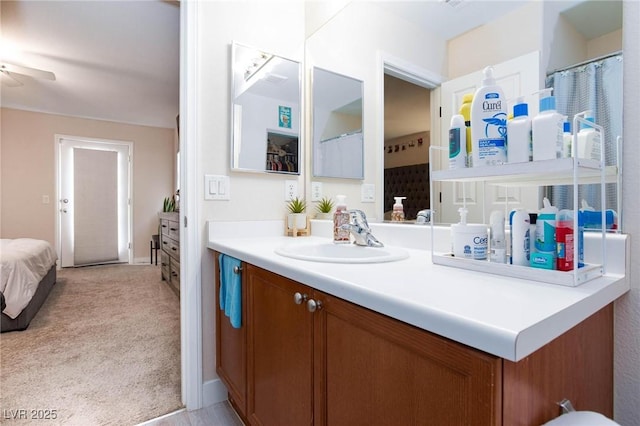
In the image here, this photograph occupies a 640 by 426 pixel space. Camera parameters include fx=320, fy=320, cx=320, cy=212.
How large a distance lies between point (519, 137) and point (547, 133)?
0.06 meters

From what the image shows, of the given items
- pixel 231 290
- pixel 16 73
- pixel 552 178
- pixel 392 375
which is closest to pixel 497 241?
pixel 552 178

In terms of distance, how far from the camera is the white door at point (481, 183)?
938 mm

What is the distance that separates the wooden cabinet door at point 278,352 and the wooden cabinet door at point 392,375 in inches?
2.3

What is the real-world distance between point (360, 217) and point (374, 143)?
0.46 metres

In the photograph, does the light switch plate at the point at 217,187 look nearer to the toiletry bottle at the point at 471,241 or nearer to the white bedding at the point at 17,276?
the toiletry bottle at the point at 471,241

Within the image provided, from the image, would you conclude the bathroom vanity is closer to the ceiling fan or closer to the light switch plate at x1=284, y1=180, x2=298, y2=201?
the light switch plate at x1=284, y1=180, x2=298, y2=201

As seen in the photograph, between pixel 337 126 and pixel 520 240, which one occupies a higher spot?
pixel 337 126

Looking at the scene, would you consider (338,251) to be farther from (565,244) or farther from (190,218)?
(565,244)

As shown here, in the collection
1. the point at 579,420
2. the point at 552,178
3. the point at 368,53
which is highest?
the point at 368,53

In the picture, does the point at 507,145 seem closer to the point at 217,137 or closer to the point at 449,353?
the point at 449,353

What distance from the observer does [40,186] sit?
15.0ft

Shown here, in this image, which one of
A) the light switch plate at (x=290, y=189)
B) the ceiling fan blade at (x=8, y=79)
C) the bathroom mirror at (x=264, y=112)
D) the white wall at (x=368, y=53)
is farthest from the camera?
the ceiling fan blade at (x=8, y=79)

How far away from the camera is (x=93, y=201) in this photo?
16.3ft

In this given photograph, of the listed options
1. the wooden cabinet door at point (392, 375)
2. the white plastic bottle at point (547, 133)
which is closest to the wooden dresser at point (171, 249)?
the wooden cabinet door at point (392, 375)
